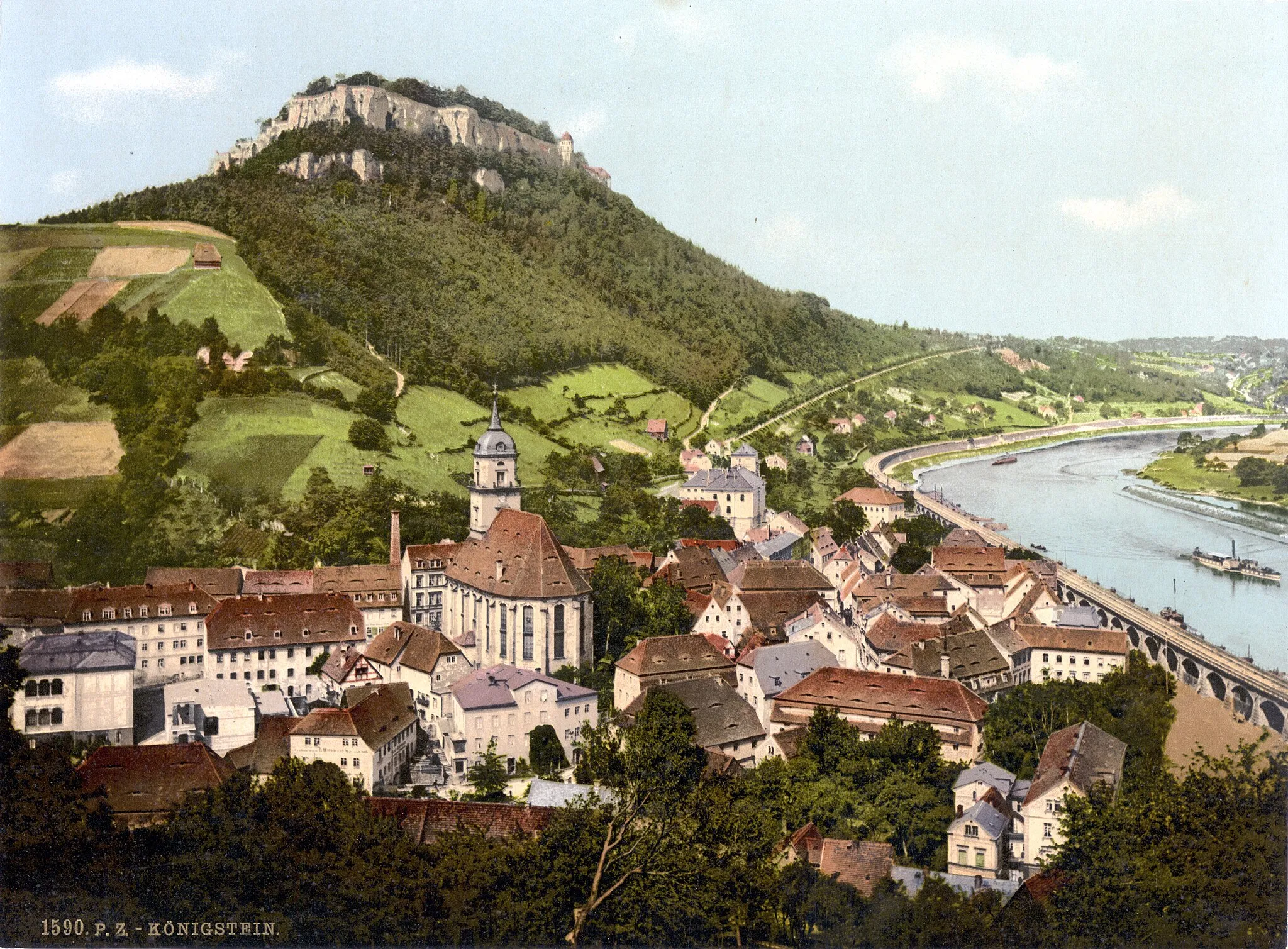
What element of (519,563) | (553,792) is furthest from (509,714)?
(519,563)

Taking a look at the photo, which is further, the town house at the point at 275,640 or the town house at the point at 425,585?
the town house at the point at 425,585

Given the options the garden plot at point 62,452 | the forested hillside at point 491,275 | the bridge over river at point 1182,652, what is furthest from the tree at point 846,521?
the garden plot at point 62,452

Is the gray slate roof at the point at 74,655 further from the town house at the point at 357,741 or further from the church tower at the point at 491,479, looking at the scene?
the church tower at the point at 491,479

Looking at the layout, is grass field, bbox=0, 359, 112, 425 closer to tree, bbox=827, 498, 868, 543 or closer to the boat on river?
tree, bbox=827, 498, 868, 543

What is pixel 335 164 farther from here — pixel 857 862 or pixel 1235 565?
pixel 857 862

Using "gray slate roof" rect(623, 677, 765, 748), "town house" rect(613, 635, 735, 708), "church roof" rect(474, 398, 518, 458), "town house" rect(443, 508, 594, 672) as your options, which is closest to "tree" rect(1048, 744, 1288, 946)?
"gray slate roof" rect(623, 677, 765, 748)

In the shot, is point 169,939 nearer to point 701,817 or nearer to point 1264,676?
point 701,817
